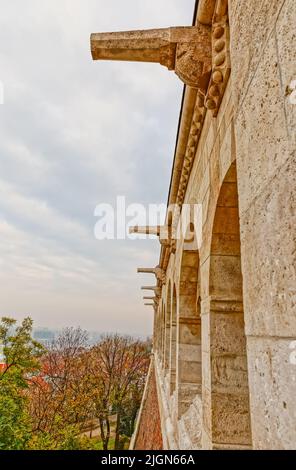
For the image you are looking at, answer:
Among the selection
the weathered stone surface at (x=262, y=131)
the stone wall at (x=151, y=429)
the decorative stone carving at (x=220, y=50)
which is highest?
the decorative stone carving at (x=220, y=50)

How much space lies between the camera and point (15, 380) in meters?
9.05

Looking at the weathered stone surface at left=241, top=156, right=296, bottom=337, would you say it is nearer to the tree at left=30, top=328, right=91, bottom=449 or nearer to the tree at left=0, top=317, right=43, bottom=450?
the tree at left=0, top=317, right=43, bottom=450

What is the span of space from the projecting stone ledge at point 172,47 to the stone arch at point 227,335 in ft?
3.02

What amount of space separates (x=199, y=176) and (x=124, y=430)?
2819 cm

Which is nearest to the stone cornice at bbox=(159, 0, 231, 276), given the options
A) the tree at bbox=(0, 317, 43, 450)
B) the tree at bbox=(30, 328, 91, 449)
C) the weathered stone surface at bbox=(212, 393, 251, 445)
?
the weathered stone surface at bbox=(212, 393, 251, 445)

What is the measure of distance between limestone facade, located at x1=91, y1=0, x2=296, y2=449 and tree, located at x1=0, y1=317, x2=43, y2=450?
6.97 meters

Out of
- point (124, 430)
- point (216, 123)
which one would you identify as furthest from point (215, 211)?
point (124, 430)

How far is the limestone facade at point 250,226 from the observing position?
36.4 inches

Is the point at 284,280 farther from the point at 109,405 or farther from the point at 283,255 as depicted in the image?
the point at 109,405

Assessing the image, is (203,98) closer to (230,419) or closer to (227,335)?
(227,335)

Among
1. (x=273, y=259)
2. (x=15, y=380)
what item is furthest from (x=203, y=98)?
(x=15, y=380)

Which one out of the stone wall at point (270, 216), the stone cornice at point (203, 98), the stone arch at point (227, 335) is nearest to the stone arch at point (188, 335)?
the stone cornice at point (203, 98)

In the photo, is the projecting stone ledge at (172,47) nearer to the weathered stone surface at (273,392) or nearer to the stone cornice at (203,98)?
the stone cornice at (203,98)

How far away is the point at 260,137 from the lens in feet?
3.73
